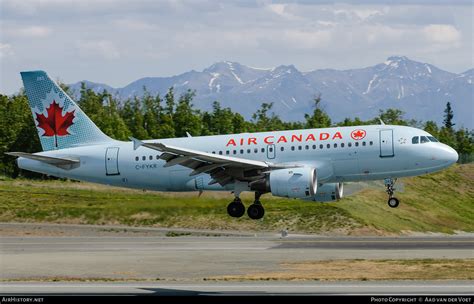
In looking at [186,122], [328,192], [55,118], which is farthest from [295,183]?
[186,122]

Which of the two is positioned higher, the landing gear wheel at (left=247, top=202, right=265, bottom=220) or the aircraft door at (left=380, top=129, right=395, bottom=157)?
the aircraft door at (left=380, top=129, right=395, bottom=157)

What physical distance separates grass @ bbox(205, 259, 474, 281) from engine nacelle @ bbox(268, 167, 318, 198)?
14.4ft

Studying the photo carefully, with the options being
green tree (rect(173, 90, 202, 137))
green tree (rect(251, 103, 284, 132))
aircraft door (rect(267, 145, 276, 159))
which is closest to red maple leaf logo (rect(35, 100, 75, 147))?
aircraft door (rect(267, 145, 276, 159))

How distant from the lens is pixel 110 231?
74688 millimetres

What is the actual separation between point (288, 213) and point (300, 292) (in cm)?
3942

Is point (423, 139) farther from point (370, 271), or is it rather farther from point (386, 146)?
point (370, 271)

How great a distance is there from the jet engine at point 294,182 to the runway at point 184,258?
4.54 metres

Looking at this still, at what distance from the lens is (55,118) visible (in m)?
60.9

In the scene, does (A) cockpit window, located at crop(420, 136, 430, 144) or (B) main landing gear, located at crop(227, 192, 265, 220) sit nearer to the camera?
(B) main landing gear, located at crop(227, 192, 265, 220)

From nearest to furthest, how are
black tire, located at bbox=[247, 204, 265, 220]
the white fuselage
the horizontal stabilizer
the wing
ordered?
1. the wing
2. the white fuselage
3. black tire, located at bbox=[247, 204, 265, 220]
4. the horizontal stabilizer

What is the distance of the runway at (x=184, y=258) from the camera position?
147ft

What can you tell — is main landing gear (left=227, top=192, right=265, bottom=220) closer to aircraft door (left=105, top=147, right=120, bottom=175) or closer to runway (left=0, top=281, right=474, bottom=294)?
aircraft door (left=105, top=147, right=120, bottom=175)

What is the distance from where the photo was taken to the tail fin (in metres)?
60.2

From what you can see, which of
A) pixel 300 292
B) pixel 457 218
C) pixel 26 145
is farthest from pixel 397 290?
pixel 26 145
